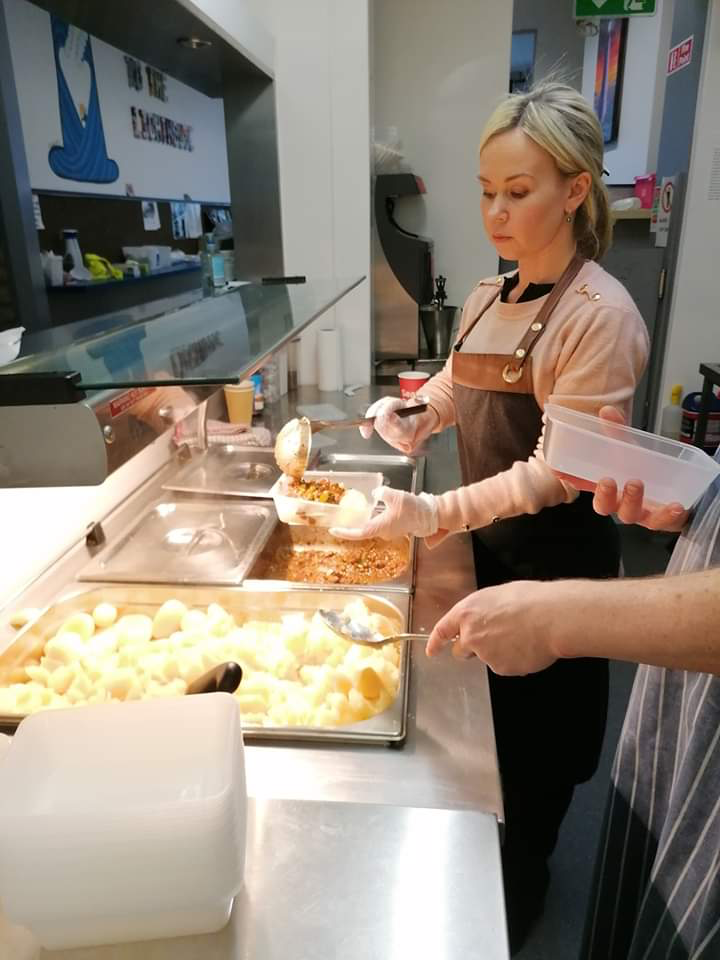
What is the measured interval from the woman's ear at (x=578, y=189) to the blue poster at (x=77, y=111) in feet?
10.8

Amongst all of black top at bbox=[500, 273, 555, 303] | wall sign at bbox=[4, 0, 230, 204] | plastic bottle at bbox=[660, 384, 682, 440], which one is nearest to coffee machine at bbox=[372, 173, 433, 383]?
wall sign at bbox=[4, 0, 230, 204]

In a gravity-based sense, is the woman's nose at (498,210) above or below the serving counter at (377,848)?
above

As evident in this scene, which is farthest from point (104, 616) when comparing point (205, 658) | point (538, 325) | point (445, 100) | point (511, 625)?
point (445, 100)

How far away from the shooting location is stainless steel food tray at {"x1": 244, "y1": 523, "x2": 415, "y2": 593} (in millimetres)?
1512

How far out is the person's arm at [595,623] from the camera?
782mm

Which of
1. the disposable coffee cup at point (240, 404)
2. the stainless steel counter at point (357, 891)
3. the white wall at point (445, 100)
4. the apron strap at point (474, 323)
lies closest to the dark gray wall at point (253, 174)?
the disposable coffee cup at point (240, 404)

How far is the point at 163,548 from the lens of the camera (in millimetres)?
1716

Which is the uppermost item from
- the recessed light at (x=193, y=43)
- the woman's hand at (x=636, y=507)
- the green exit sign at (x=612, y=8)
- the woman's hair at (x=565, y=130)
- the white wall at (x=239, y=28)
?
the green exit sign at (x=612, y=8)

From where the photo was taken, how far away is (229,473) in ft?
7.17

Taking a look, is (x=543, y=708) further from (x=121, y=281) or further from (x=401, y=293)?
(x=121, y=281)

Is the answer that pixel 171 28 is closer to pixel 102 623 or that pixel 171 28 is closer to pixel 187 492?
pixel 187 492

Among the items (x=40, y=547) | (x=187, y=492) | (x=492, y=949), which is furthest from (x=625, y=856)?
(x=187, y=492)

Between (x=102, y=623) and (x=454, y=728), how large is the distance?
0.74 m

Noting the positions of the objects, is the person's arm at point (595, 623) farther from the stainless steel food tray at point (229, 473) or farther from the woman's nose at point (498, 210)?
the stainless steel food tray at point (229, 473)
